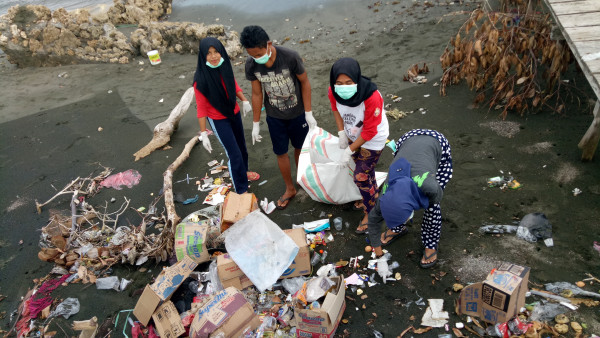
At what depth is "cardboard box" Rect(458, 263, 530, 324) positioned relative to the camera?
2.15m

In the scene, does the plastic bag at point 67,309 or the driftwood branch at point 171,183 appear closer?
the plastic bag at point 67,309

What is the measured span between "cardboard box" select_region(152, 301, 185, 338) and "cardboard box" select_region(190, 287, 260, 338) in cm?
14

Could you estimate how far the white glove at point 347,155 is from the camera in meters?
2.96

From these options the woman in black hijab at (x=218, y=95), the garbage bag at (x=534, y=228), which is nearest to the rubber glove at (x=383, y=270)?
the garbage bag at (x=534, y=228)

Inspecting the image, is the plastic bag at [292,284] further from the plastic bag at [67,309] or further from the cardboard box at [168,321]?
the plastic bag at [67,309]

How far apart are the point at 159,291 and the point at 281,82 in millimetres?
1863

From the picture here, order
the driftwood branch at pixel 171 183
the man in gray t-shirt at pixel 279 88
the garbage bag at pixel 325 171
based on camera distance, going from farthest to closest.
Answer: the driftwood branch at pixel 171 183
the garbage bag at pixel 325 171
the man in gray t-shirt at pixel 279 88

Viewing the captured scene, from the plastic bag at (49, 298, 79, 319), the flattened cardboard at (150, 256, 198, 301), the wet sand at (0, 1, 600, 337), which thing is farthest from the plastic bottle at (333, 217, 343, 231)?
the plastic bag at (49, 298, 79, 319)

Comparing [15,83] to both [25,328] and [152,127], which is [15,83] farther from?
[25,328]

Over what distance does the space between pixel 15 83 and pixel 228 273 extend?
8.13 m

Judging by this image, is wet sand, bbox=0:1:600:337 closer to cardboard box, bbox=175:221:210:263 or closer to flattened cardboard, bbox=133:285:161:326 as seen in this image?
flattened cardboard, bbox=133:285:161:326

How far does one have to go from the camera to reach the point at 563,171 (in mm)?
3426

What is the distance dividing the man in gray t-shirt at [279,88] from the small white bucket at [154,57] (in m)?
5.22

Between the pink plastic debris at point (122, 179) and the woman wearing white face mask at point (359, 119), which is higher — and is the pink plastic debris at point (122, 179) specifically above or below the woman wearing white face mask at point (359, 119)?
below
